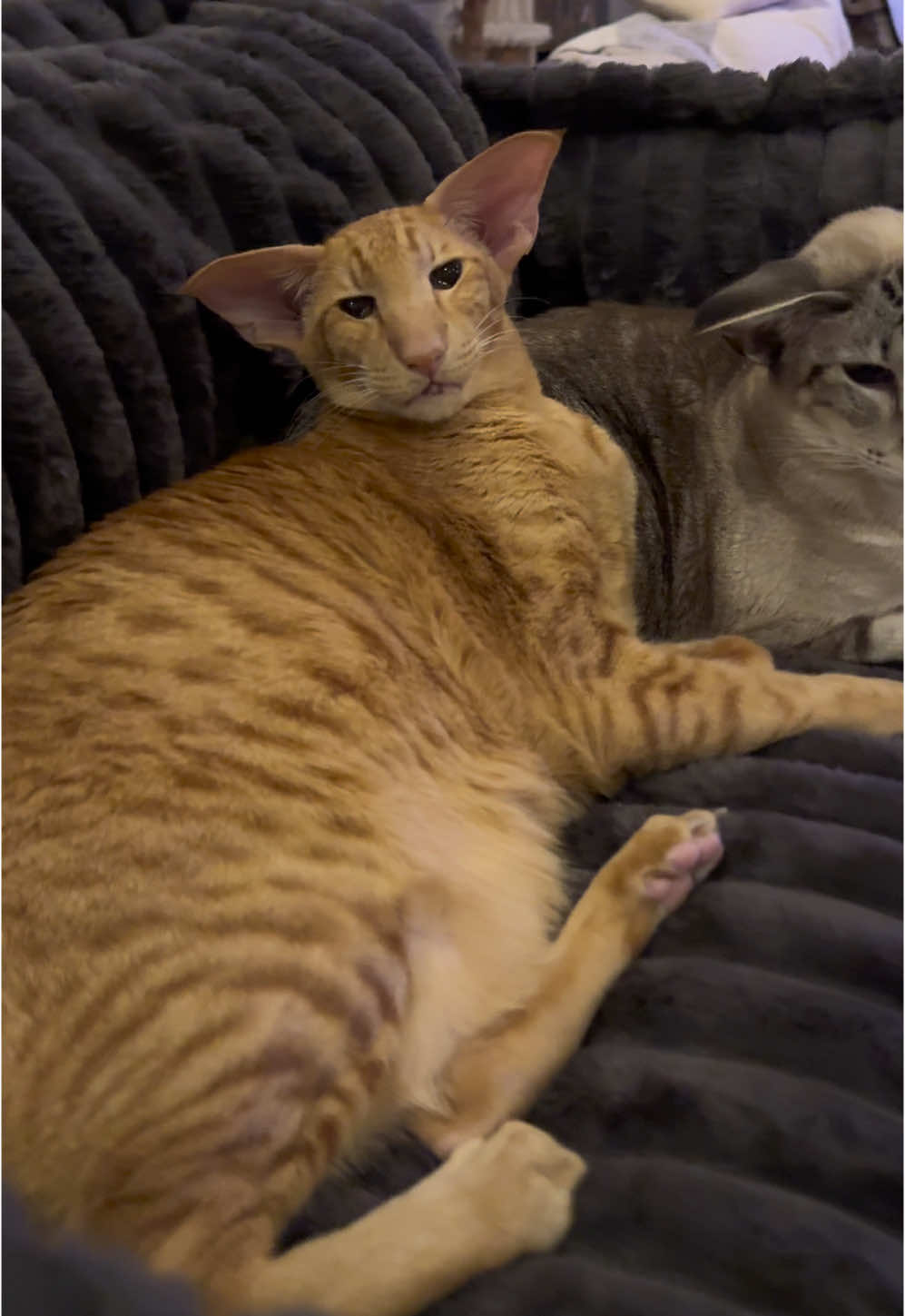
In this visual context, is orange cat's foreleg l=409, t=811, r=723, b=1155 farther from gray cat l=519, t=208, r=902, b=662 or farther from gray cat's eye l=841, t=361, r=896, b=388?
gray cat's eye l=841, t=361, r=896, b=388

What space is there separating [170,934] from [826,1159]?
62cm

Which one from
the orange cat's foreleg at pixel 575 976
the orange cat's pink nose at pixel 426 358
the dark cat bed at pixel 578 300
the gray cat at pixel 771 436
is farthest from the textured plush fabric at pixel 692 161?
the orange cat's foreleg at pixel 575 976

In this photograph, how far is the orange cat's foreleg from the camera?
1.01m

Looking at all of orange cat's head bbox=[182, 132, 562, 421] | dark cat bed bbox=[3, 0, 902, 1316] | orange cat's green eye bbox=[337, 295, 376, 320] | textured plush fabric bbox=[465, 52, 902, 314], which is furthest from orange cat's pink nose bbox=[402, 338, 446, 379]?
textured plush fabric bbox=[465, 52, 902, 314]

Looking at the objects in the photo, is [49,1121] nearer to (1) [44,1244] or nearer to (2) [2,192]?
(1) [44,1244]

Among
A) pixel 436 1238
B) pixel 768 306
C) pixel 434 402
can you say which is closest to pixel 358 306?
pixel 434 402

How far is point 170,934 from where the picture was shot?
0.91 metres

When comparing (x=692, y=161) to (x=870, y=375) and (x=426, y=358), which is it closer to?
(x=870, y=375)

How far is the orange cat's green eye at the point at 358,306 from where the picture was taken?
54.7 inches

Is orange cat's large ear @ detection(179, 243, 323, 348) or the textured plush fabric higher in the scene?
the textured plush fabric

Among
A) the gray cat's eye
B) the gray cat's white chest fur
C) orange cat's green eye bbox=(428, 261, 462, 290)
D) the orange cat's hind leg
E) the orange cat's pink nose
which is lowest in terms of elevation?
the orange cat's hind leg

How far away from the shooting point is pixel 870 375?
145cm

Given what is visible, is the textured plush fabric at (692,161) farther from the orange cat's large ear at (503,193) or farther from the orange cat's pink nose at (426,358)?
the orange cat's pink nose at (426,358)

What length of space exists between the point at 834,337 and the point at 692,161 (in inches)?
29.3
